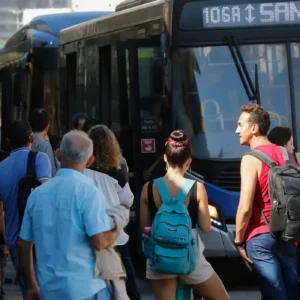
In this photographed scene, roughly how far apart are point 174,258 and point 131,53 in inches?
208

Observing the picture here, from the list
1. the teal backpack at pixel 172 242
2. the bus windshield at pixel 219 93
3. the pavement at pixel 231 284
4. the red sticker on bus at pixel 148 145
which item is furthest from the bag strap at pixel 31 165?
the red sticker on bus at pixel 148 145

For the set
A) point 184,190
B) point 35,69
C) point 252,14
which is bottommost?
point 184,190

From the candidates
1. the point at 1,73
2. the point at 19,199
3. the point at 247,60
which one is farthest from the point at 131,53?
the point at 1,73

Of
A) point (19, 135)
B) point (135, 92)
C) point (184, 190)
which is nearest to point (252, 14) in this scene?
point (135, 92)

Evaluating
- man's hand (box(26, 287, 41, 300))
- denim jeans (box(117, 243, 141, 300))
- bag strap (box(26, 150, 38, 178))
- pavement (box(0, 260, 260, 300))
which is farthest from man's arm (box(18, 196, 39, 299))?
pavement (box(0, 260, 260, 300))

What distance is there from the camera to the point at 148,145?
12070 mm

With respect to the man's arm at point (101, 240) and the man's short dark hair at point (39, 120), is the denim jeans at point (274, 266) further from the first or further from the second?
the man's short dark hair at point (39, 120)

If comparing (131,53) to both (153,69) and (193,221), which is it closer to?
(153,69)

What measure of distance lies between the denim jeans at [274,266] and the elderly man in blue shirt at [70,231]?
153 cm

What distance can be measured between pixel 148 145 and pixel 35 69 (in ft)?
19.2

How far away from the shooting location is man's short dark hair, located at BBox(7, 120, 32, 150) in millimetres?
8164

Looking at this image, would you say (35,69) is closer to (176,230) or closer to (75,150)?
(176,230)

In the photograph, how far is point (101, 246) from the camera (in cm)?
577

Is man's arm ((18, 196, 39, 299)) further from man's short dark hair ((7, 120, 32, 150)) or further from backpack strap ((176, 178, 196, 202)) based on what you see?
man's short dark hair ((7, 120, 32, 150))
